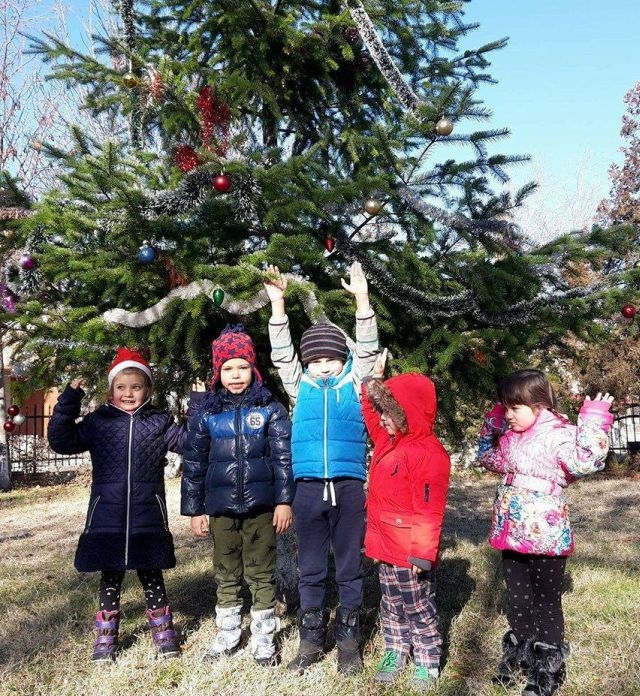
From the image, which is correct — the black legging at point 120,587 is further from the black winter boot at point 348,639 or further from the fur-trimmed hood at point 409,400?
the fur-trimmed hood at point 409,400

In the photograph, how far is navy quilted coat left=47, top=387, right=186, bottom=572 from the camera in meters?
3.59

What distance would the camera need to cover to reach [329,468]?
3537 millimetres

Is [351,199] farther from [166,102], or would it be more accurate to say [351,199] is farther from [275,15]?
[275,15]

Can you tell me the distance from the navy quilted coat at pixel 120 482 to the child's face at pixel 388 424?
1.22m

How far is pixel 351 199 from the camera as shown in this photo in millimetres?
3926

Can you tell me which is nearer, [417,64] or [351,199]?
[351,199]

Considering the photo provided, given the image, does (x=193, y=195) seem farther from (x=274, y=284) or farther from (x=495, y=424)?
(x=495, y=424)

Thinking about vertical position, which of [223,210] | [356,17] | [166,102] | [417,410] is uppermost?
[356,17]

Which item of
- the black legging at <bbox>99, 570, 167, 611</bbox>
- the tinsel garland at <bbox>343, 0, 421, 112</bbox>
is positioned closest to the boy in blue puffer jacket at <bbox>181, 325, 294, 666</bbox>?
the black legging at <bbox>99, 570, 167, 611</bbox>

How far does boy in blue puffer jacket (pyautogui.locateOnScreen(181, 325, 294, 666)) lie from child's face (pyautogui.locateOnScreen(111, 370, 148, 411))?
0.36 metres

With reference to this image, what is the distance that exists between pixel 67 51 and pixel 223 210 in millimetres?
1954

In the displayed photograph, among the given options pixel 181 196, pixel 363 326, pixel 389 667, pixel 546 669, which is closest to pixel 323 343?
pixel 363 326

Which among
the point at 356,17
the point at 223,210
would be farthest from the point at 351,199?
the point at 356,17

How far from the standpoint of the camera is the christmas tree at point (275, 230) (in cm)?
374
